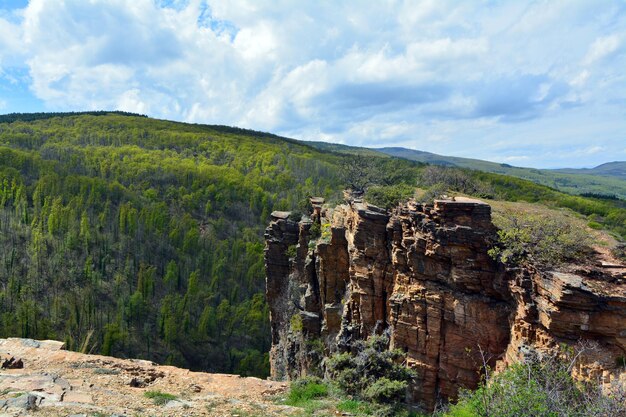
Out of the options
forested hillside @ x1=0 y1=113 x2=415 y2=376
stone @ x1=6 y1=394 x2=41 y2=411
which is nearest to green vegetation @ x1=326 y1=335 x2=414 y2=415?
stone @ x1=6 y1=394 x2=41 y2=411

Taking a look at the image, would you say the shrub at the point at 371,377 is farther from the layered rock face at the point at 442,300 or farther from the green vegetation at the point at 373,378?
the layered rock face at the point at 442,300

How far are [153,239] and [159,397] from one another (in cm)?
6941

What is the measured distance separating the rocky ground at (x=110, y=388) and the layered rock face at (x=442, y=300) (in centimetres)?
753

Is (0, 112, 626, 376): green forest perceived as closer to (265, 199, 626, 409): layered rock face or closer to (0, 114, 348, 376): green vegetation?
(0, 114, 348, 376): green vegetation

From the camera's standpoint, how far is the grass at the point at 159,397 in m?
11.7

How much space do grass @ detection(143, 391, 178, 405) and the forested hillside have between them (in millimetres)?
28139

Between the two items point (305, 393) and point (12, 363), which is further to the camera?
point (12, 363)

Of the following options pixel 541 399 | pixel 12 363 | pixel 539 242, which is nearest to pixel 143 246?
pixel 12 363

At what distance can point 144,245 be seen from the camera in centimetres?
7400

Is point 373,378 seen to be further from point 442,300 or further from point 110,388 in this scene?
point 110,388

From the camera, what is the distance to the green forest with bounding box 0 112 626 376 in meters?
52.5

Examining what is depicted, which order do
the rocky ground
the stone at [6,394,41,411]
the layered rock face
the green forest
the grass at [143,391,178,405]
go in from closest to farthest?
1. the stone at [6,394,41,411]
2. the rocky ground
3. the grass at [143,391,178,405]
4. the layered rock face
5. the green forest

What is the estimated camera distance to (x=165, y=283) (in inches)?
2751

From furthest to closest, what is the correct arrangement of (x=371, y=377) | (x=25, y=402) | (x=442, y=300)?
1. (x=442, y=300)
2. (x=371, y=377)
3. (x=25, y=402)
